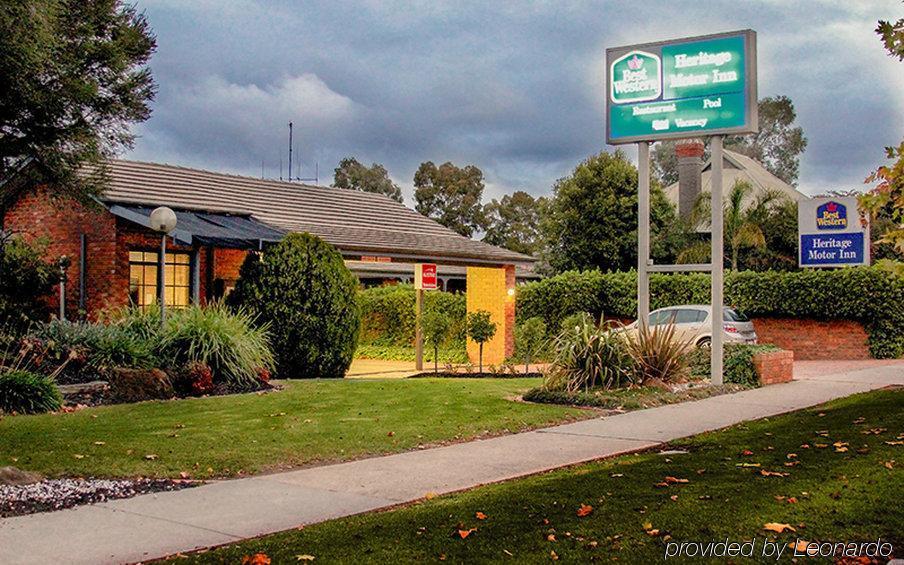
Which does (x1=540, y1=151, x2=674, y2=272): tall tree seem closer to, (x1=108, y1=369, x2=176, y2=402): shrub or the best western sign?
the best western sign

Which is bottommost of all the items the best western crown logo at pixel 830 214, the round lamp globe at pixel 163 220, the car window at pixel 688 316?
the car window at pixel 688 316

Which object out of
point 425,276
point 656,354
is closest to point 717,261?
point 656,354

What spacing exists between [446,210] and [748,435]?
177 ft

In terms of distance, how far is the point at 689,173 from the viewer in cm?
4266

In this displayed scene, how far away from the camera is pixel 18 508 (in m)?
6.96

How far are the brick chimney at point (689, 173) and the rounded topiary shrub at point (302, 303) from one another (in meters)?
27.4

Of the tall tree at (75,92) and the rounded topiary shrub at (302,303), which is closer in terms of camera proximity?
the tall tree at (75,92)

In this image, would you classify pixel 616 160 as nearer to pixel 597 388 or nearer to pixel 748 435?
pixel 597 388

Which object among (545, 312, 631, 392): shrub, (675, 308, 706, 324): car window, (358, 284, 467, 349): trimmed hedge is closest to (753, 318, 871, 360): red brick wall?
(675, 308, 706, 324): car window

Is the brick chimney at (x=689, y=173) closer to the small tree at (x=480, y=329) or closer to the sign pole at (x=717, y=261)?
the small tree at (x=480, y=329)

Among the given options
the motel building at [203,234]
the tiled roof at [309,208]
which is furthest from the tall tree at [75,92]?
the tiled roof at [309,208]

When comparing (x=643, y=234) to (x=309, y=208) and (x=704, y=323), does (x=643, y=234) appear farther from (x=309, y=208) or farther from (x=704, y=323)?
(x=309, y=208)

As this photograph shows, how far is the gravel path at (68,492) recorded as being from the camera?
7035mm

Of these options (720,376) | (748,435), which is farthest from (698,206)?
(748,435)
